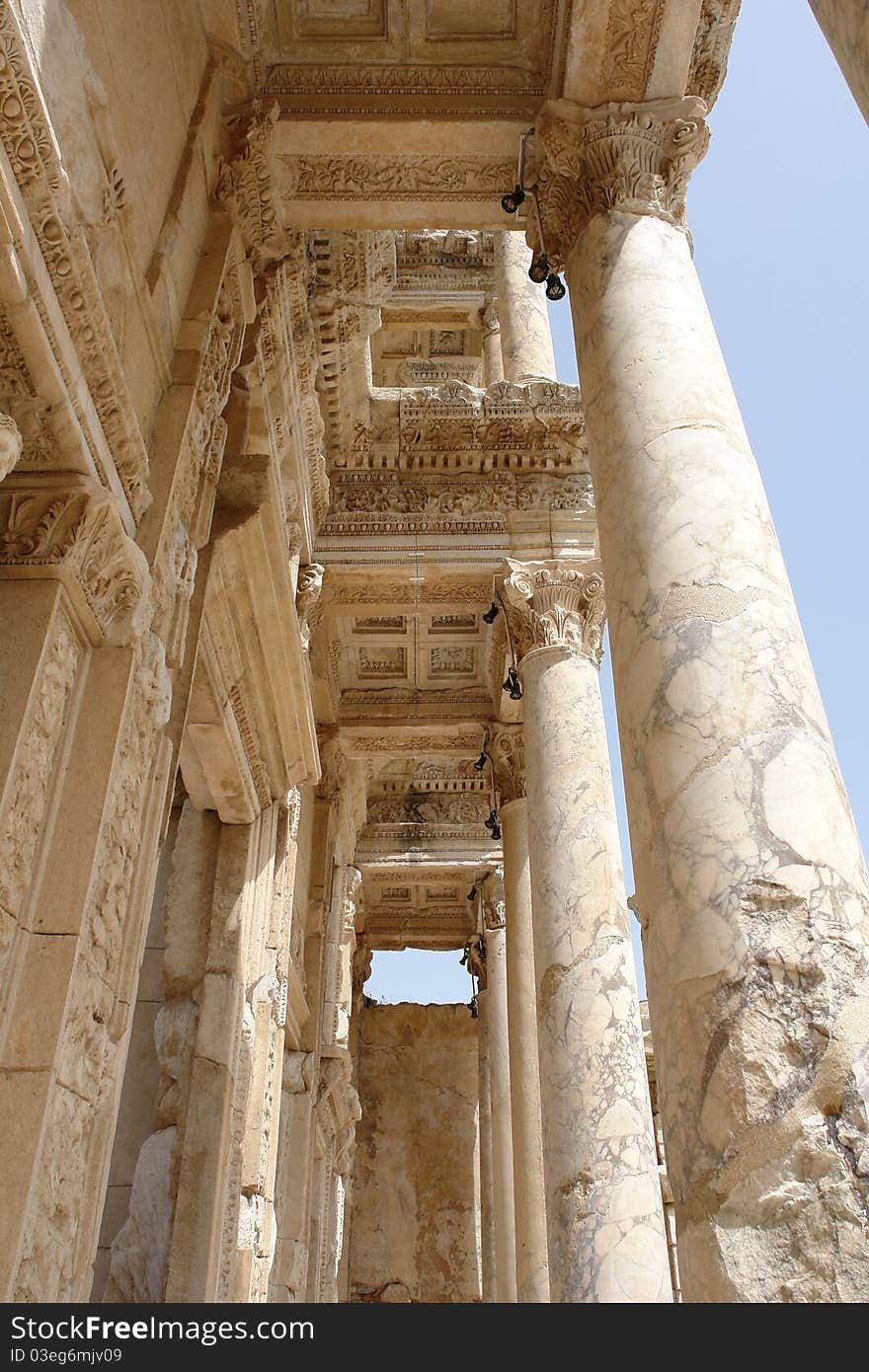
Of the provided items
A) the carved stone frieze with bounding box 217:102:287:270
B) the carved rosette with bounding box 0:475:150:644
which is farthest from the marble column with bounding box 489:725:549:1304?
the carved stone frieze with bounding box 217:102:287:270

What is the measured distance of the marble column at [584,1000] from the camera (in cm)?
570

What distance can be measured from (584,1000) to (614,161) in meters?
4.45

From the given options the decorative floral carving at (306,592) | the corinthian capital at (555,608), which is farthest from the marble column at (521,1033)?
the decorative floral carving at (306,592)

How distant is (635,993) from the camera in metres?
6.73

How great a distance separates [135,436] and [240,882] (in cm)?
386

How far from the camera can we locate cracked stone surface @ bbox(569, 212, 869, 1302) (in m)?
2.34

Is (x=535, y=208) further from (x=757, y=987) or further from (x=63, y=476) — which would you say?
(x=757, y=987)

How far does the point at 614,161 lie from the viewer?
482 centimetres

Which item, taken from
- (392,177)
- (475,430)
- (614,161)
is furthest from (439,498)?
(614,161)

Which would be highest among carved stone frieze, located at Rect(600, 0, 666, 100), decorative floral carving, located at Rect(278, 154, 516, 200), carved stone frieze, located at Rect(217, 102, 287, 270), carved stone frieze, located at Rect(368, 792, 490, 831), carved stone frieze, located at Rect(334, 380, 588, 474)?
carved stone frieze, located at Rect(368, 792, 490, 831)

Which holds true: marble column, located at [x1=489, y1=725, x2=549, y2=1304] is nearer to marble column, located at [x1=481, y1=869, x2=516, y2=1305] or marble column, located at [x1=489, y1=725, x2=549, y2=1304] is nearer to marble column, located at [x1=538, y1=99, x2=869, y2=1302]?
marble column, located at [x1=481, y1=869, x2=516, y2=1305]

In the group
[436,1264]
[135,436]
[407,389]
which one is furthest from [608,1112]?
[436,1264]

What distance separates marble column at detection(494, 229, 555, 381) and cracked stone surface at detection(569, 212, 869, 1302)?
20.6ft

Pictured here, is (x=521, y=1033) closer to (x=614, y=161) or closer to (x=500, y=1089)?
(x=500, y=1089)
